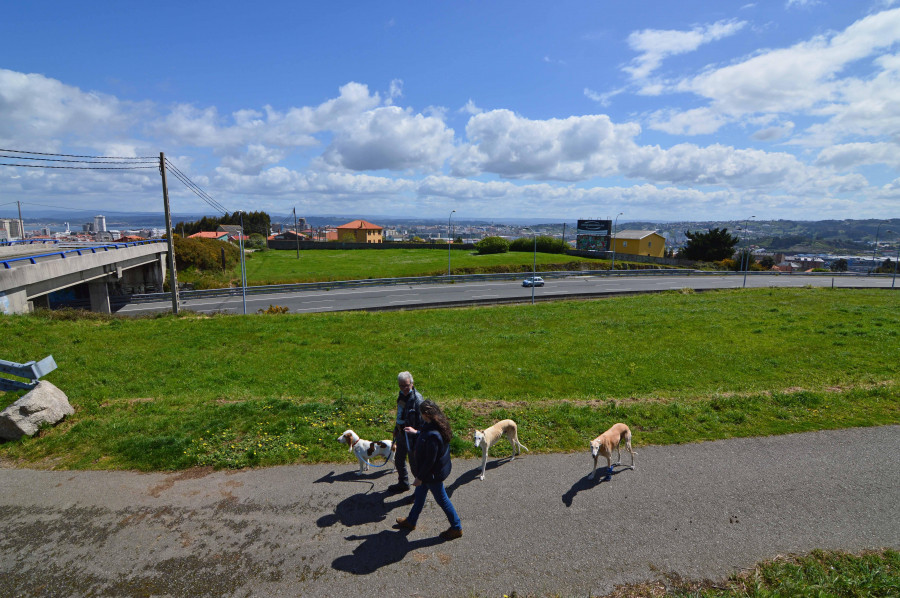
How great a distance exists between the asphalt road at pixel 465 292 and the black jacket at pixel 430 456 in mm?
27336

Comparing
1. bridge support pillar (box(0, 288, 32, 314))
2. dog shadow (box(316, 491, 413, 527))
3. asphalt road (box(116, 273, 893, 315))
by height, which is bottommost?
asphalt road (box(116, 273, 893, 315))

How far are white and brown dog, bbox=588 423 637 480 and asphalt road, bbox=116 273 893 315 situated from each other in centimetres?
2615

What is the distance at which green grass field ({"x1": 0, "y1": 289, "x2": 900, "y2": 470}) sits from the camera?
809 centimetres

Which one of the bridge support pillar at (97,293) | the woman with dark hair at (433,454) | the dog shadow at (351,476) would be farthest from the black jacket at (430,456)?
the bridge support pillar at (97,293)

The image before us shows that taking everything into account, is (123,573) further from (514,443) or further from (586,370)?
(586,370)

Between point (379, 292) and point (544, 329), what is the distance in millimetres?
25936

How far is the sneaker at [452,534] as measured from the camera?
18.2 feet

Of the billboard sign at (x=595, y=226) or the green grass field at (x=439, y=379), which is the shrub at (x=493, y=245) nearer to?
the billboard sign at (x=595, y=226)

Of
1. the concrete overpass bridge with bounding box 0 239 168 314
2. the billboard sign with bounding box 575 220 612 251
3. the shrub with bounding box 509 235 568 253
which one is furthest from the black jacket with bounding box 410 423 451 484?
the billboard sign with bounding box 575 220 612 251

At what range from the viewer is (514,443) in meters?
7.52

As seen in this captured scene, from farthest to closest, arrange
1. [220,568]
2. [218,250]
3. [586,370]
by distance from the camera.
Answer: [218,250] < [586,370] < [220,568]

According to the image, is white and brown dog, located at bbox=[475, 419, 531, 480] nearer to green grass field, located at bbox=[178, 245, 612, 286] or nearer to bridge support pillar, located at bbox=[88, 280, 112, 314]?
bridge support pillar, located at bbox=[88, 280, 112, 314]

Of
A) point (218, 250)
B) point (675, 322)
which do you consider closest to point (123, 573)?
point (675, 322)

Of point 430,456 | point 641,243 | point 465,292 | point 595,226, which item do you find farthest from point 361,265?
point 430,456
